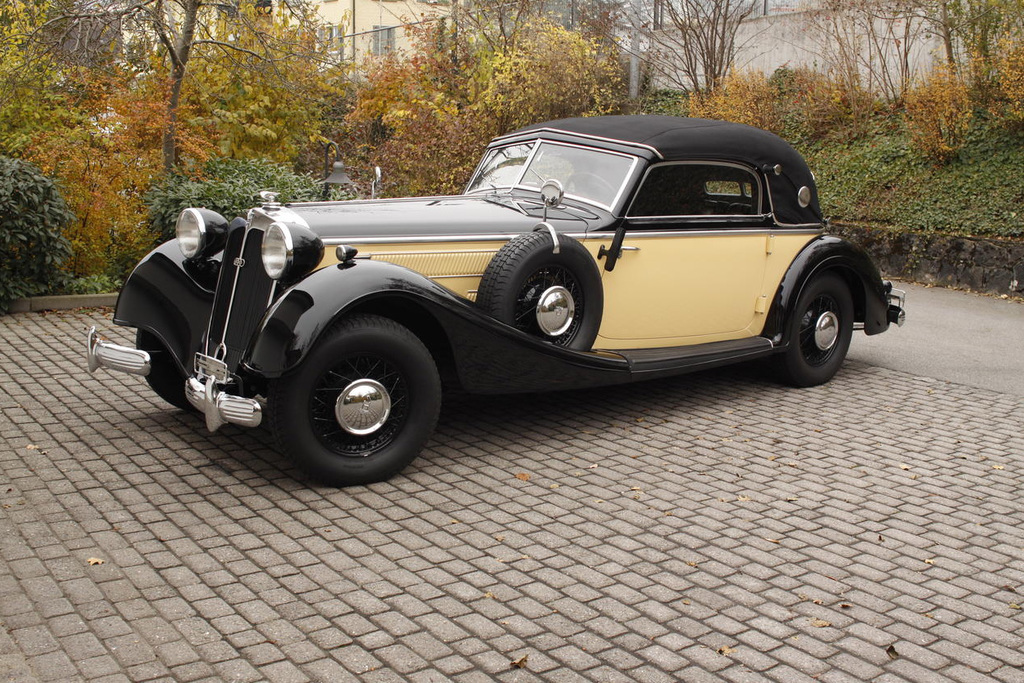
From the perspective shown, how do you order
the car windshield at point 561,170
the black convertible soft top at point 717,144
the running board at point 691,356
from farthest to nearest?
the black convertible soft top at point 717,144, the car windshield at point 561,170, the running board at point 691,356

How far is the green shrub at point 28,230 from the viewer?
28.6 ft

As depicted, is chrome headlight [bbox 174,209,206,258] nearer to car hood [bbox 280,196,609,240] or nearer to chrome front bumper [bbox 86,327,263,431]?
car hood [bbox 280,196,609,240]

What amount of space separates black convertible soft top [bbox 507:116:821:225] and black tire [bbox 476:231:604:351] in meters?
1.12

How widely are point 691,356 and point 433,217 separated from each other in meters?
1.97

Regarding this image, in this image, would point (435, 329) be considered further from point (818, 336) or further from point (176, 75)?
point (176, 75)

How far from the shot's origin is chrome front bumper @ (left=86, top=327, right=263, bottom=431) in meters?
4.74

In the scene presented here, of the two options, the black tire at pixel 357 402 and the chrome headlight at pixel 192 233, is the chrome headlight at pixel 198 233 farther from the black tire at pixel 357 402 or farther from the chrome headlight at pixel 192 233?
the black tire at pixel 357 402

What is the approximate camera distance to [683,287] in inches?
261

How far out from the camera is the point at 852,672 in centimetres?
349

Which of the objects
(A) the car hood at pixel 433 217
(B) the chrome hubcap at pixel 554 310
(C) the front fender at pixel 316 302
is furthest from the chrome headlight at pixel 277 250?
(B) the chrome hubcap at pixel 554 310

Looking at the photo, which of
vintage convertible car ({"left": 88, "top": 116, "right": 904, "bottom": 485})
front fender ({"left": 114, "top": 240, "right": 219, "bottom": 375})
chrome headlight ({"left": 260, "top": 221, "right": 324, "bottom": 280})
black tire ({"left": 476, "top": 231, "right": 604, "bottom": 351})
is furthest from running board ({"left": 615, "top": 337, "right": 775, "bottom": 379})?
front fender ({"left": 114, "top": 240, "right": 219, "bottom": 375})

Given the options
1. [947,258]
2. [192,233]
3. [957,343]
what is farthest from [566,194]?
[947,258]

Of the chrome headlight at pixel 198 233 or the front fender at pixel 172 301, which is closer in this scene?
the front fender at pixel 172 301

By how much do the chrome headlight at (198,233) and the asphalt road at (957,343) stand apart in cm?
533
